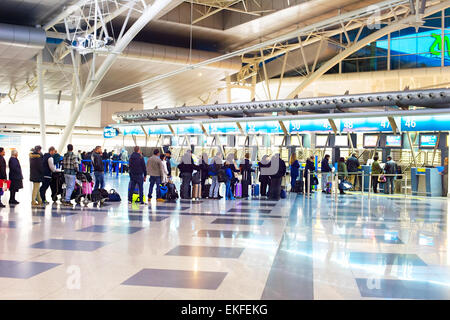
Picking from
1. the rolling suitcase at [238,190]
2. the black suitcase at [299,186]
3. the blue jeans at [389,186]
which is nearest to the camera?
the rolling suitcase at [238,190]

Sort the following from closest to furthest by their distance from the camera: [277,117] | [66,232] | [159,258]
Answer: [159,258] → [66,232] → [277,117]

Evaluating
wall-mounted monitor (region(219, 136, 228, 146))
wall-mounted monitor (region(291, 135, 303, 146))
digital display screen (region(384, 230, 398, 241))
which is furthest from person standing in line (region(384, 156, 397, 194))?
digital display screen (region(384, 230, 398, 241))

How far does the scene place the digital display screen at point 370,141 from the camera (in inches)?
864

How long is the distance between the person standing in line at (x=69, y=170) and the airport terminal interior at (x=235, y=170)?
0.06 m

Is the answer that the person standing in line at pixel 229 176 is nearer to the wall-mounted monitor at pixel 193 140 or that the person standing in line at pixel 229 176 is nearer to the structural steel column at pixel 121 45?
the structural steel column at pixel 121 45

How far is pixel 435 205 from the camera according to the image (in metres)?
16.7

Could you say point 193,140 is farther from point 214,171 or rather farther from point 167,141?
point 214,171

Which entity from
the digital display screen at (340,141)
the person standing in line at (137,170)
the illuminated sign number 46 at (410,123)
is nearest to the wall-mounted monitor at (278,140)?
the digital display screen at (340,141)

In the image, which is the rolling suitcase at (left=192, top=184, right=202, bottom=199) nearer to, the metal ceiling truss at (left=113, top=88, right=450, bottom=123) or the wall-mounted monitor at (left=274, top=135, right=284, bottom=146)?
the metal ceiling truss at (left=113, top=88, right=450, bottom=123)

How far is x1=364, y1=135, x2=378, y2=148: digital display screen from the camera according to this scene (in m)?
22.0

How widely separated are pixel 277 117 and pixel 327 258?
Result: 15.7 meters
